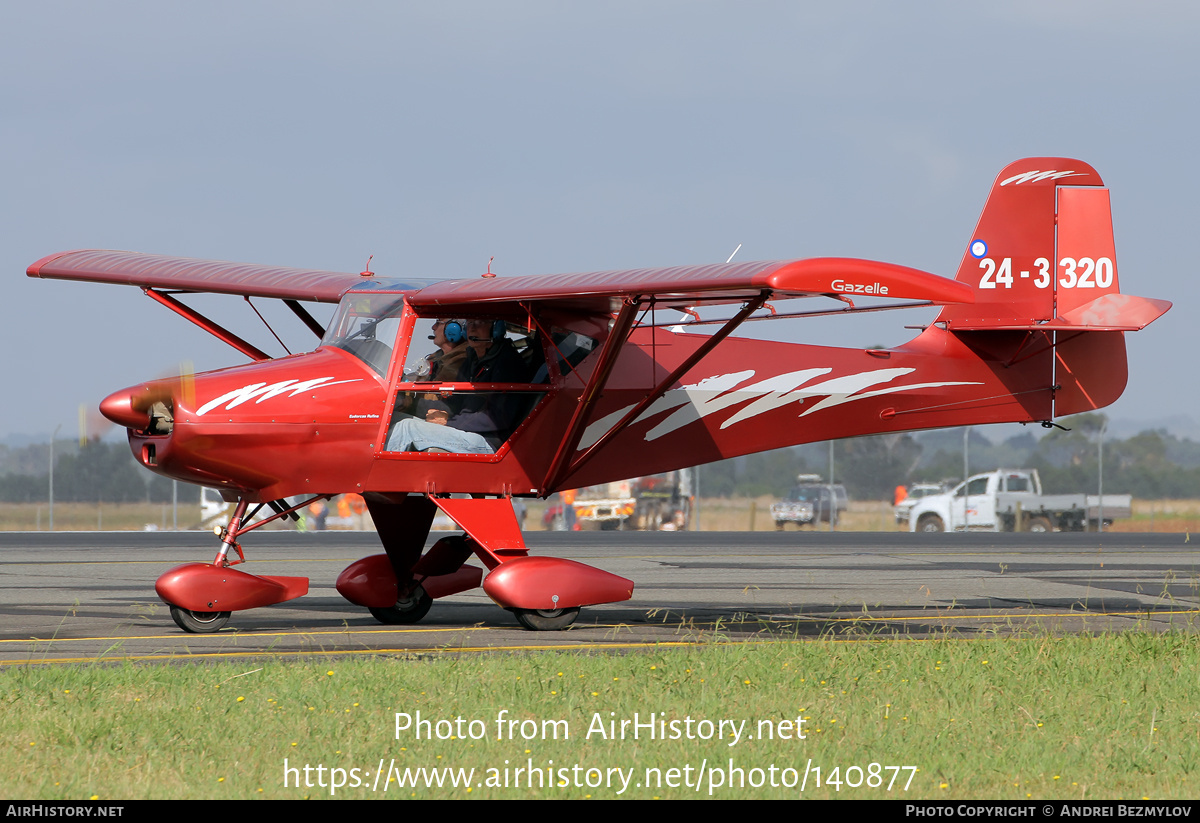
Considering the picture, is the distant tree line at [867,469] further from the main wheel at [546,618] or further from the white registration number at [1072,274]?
the main wheel at [546,618]

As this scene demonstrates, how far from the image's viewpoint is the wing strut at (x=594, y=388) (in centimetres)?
1043

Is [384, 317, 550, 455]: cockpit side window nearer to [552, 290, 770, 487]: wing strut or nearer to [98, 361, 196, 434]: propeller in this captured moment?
[552, 290, 770, 487]: wing strut

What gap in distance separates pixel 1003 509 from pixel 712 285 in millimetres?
32316

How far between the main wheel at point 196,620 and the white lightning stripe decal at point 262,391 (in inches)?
69.5

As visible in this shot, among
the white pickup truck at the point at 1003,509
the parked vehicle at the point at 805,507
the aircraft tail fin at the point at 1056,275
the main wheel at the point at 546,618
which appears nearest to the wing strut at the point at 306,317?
the main wheel at the point at 546,618

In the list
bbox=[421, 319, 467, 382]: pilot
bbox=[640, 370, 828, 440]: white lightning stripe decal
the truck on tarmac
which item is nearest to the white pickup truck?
the truck on tarmac

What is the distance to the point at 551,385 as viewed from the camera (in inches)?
454

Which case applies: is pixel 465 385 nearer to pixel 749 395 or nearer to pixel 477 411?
pixel 477 411

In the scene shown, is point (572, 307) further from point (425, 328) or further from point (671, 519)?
point (671, 519)

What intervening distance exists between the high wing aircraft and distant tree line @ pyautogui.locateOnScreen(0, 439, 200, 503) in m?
29.5

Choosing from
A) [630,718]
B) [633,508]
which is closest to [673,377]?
[630,718]

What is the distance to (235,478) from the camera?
10453 millimetres
